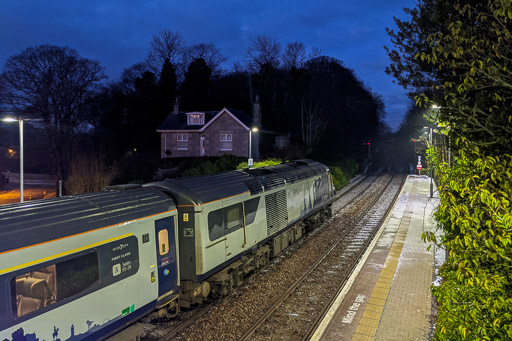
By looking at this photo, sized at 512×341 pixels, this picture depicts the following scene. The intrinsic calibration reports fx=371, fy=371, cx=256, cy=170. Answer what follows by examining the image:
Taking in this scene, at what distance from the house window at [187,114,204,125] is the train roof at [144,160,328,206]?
3036 centimetres

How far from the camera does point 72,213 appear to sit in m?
6.74

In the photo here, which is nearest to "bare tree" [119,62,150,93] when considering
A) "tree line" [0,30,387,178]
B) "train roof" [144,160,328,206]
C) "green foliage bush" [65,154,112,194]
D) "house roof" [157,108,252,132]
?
"tree line" [0,30,387,178]

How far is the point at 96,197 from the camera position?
25.7ft

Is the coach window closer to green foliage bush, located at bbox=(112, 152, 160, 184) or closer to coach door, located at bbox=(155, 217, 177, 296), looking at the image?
coach door, located at bbox=(155, 217, 177, 296)

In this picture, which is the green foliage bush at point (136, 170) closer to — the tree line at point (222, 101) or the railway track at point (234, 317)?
the tree line at point (222, 101)

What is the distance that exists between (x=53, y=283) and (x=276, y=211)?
9.10m

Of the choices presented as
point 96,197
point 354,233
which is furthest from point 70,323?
point 354,233

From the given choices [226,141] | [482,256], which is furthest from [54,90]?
[482,256]

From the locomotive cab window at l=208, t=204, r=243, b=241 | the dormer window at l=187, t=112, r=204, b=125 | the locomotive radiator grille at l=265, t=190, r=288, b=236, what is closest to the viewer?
the locomotive cab window at l=208, t=204, r=243, b=241

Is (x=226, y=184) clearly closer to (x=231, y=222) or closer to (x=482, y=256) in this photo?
(x=231, y=222)

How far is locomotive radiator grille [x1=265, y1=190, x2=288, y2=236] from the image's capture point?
13438mm

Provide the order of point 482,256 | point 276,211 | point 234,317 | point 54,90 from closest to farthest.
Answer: point 482,256, point 234,317, point 276,211, point 54,90

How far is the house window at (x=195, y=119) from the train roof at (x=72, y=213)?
37897mm

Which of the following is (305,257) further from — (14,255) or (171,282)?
(14,255)
